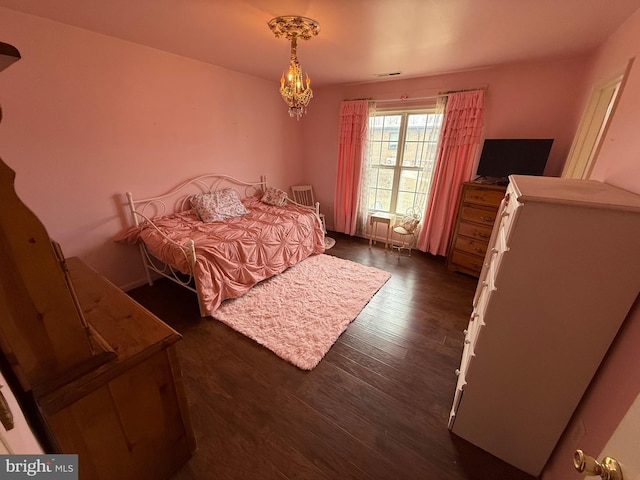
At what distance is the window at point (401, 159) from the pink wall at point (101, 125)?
2.02 metres

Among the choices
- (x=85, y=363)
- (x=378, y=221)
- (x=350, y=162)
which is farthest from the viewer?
(x=350, y=162)

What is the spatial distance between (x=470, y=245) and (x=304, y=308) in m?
2.11

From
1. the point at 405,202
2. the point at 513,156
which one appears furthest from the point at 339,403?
the point at 405,202

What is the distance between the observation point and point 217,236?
8.64 feet

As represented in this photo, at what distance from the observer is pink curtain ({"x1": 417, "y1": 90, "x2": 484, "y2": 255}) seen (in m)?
3.06

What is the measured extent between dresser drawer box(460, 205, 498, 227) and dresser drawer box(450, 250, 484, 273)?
0.42 metres

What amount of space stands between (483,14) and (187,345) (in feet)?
10.5

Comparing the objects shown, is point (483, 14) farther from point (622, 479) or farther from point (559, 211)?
point (622, 479)

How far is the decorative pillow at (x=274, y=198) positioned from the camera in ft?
12.5

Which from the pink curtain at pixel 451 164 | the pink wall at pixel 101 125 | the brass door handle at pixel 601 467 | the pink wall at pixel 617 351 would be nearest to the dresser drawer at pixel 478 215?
the pink curtain at pixel 451 164

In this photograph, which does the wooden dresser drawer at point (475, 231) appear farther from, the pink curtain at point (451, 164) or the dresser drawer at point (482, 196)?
the pink curtain at point (451, 164)

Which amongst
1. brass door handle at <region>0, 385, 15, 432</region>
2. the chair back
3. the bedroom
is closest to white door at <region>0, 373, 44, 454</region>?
brass door handle at <region>0, 385, 15, 432</region>

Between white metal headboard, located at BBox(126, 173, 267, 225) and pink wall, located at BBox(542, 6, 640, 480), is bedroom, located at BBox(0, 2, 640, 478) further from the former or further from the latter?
white metal headboard, located at BBox(126, 173, 267, 225)

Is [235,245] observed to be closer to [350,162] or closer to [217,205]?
[217,205]
